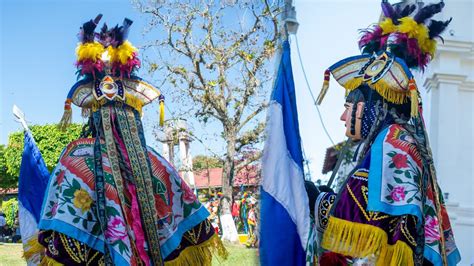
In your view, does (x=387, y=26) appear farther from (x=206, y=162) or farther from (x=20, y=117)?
(x=206, y=162)

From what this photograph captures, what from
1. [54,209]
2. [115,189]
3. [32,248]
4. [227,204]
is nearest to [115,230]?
[115,189]

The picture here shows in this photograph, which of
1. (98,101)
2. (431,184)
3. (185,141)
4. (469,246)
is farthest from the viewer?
(185,141)

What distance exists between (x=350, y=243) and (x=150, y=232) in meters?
1.40

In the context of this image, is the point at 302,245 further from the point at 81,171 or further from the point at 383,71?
the point at 81,171

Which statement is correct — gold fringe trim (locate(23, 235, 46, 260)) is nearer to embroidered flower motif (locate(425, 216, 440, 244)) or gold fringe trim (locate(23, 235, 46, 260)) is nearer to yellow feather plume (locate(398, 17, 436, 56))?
embroidered flower motif (locate(425, 216, 440, 244))

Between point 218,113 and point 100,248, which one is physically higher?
point 218,113

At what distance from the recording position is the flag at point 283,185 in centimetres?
376

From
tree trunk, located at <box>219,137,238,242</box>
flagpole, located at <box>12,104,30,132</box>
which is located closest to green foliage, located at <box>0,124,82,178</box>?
tree trunk, located at <box>219,137,238,242</box>

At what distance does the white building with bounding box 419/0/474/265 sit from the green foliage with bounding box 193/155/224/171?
5.38 meters

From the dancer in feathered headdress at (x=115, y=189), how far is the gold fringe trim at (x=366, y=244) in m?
1.29

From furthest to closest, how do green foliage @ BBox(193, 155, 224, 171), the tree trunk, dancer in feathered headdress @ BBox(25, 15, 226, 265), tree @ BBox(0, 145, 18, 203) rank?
tree @ BBox(0, 145, 18, 203) → green foliage @ BBox(193, 155, 224, 171) → the tree trunk → dancer in feathered headdress @ BBox(25, 15, 226, 265)

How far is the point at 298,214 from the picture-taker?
3854 mm

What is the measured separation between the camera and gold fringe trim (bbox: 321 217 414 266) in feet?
11.3

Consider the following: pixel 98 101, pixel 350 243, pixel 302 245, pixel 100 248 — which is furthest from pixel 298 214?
pixel 98 101
